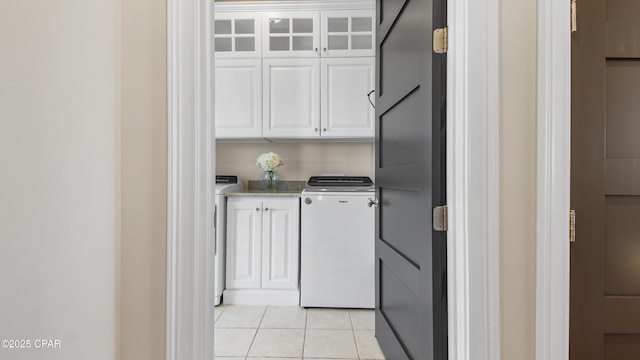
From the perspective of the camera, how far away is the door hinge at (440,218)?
98cm

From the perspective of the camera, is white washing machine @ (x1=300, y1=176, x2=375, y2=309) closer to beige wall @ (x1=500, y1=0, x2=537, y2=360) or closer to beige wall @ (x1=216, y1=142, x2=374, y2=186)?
beige wall @ (x1=216, y1=142, x2=374, y2=186)

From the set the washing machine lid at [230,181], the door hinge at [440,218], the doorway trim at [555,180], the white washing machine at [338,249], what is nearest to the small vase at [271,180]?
the washing machine lid at [230,181]

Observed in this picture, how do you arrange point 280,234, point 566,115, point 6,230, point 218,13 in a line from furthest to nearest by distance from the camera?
point 218,13 → point 280,234 → point 566,115 → point 6,230

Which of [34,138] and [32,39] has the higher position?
[32,39]

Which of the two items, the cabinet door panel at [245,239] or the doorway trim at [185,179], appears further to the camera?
the cabinet door panel at [245,239]

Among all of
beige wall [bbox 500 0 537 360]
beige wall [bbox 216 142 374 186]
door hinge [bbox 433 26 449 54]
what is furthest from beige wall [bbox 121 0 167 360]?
beige wall [bbox 216 142 374 186]

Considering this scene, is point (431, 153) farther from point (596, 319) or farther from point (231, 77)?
point (231, 77)

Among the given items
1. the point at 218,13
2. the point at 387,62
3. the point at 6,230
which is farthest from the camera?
the point at 218,13

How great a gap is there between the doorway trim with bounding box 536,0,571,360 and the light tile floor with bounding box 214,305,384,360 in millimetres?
1069

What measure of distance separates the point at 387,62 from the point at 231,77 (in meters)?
1.53

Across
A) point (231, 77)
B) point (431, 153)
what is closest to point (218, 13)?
point (231, 77)

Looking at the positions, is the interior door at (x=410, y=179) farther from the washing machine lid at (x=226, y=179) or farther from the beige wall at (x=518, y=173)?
the washing machine lid at (x=226, y=179)

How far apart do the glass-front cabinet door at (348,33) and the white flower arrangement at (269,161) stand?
96cm

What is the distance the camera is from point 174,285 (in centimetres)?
92
